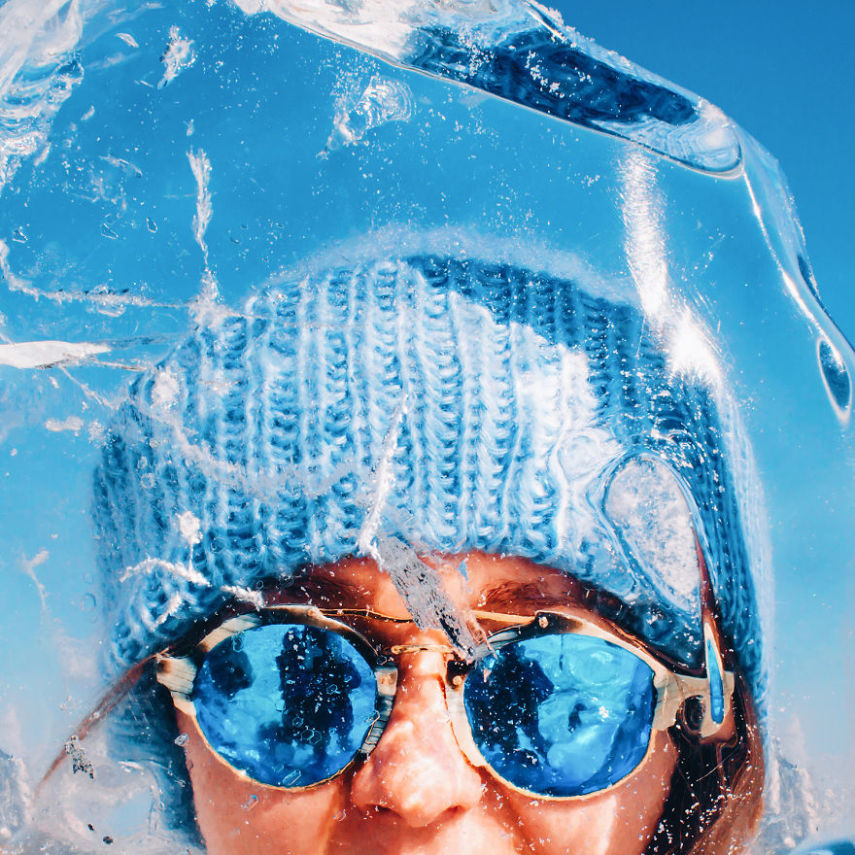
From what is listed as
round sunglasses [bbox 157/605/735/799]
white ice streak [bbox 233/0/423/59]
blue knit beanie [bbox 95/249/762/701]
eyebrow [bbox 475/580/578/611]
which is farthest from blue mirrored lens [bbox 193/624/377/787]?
white ice streak [bbox 233/0/423/59]

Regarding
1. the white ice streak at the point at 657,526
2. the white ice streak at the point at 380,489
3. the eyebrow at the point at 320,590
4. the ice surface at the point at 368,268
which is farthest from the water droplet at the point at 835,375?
the eyebrow at the point at 320,590

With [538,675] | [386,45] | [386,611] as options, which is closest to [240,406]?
[386,611]

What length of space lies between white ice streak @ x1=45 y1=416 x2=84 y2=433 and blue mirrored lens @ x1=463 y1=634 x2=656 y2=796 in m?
1.02

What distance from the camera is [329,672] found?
130 cm

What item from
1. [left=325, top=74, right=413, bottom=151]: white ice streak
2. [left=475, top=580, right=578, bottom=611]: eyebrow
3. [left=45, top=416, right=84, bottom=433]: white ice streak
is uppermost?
[left=325, top=74, right=413, bottom=151]: white ice streak

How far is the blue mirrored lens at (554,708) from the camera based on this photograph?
130 cm

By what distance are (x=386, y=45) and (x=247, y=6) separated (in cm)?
35

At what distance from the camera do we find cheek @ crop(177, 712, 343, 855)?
134 centimetres

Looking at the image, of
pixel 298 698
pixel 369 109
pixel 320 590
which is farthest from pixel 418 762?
pixel 369 109

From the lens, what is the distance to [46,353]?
5.37ft

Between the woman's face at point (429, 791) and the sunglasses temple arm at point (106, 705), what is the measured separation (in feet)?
0.83

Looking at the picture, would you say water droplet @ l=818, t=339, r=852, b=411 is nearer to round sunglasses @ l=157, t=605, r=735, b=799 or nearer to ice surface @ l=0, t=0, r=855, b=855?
ice surface @ l=0, t=0, r=855, b=855

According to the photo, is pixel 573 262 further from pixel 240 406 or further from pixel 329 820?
pixel 329 820

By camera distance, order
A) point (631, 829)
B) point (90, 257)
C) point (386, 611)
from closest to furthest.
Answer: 1. point (386, 611)
2. point (631, 829)
3. point (90, 257)
